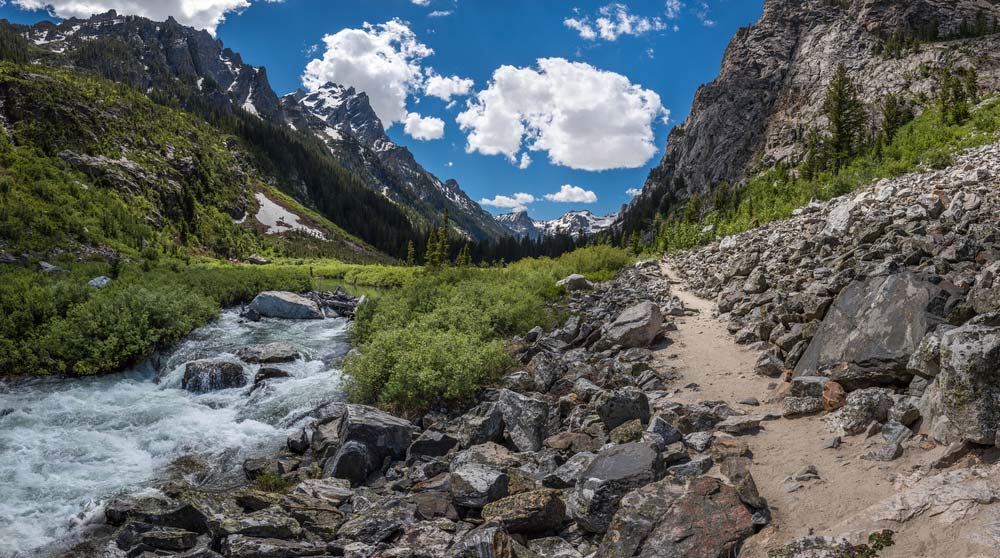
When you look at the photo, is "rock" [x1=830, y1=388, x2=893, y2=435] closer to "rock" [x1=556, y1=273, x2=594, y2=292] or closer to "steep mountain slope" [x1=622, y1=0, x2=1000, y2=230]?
"rock" [x1=556, y1=273, x2=594, y2=292]

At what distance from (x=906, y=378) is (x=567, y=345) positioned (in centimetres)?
1097

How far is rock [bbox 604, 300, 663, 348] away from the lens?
51.4 feet

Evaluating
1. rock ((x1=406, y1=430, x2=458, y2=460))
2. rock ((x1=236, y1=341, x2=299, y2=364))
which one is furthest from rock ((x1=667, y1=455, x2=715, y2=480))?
rock ((x1=236, y1=341, x2=299, y2=364))

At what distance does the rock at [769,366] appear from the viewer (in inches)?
428

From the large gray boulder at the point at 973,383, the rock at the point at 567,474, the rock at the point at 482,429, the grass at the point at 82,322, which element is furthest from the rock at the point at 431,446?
the grass at the point at 82,322

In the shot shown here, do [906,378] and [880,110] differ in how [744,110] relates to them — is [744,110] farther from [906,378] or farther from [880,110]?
[906,378]

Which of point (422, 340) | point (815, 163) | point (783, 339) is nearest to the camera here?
point (783, 339)

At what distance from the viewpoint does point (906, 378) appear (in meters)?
7.52

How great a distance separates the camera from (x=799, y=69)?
109m

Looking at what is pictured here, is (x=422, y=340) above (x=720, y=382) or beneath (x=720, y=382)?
above

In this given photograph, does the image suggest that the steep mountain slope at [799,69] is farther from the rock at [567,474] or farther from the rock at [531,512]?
the rock at [531,512]

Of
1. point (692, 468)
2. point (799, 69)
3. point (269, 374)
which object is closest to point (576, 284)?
point (269, 374)

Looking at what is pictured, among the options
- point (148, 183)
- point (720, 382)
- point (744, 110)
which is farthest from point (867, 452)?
point (744, 110)

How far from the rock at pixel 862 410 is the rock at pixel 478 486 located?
5.59 metres
